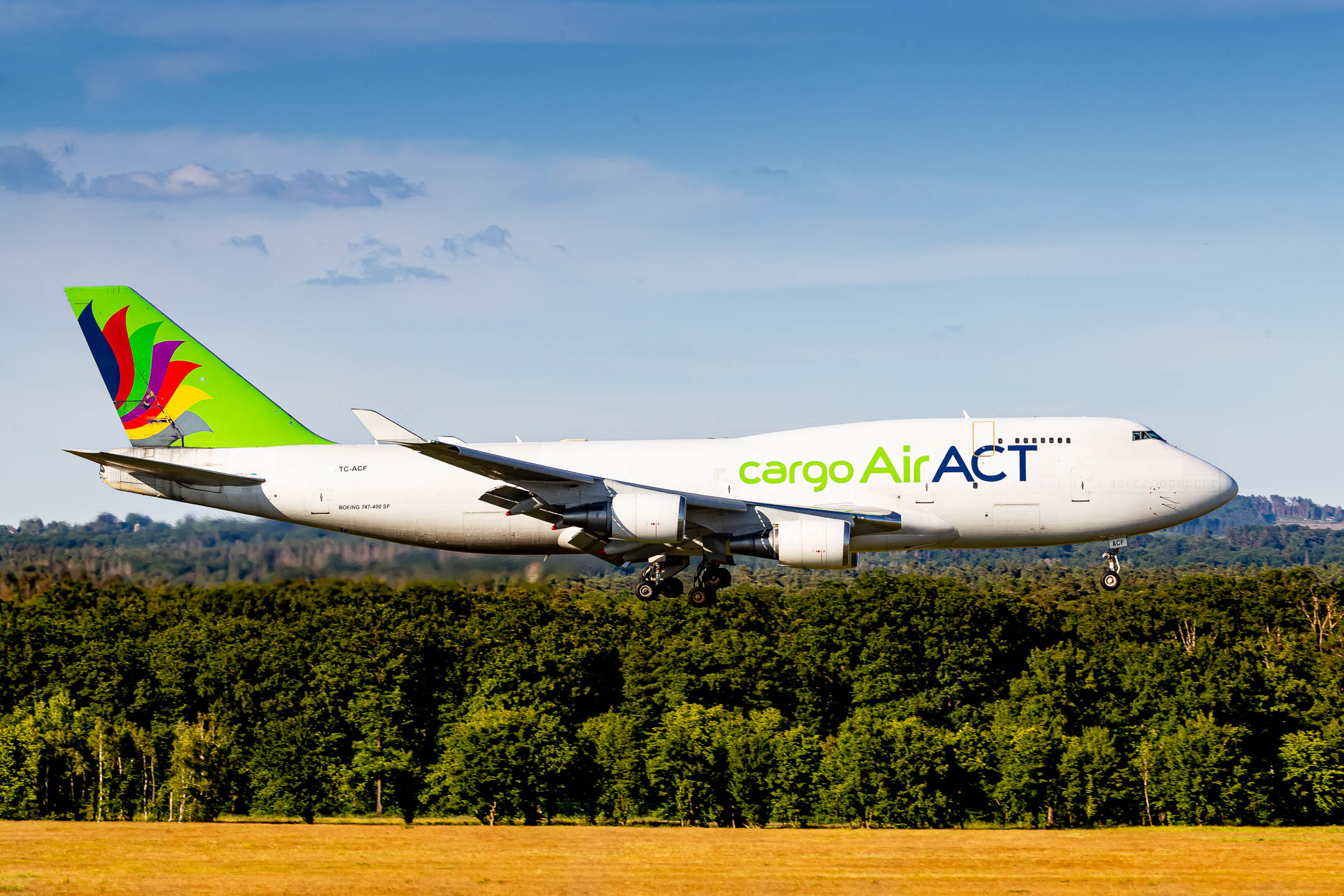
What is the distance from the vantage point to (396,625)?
9744 centimetres

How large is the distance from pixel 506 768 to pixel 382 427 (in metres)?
53.3

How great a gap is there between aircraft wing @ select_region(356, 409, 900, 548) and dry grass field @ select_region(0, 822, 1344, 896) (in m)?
19.2

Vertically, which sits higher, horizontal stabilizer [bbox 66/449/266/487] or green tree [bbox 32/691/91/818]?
horizontal stabilizer [bbox 66/449/266/487]

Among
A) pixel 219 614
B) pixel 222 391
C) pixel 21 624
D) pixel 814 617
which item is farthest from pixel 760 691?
pixel 222 391

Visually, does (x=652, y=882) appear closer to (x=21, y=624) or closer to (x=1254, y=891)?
(x=1254, y=891)

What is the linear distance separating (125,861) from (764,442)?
35.0m

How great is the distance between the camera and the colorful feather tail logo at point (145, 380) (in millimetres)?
46188

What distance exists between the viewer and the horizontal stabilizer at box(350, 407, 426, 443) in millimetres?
37031

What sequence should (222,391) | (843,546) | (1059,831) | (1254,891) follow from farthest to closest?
(1059,831) → (1254,891) → (222,391) → (843,546)

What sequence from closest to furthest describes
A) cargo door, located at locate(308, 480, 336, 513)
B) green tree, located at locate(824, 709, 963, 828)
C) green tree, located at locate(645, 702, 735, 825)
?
cargo door, located at locate(308, 480, 336, 513), green tree, located at locate(824, 709, 963, 828), green tree, located at locate(645, 702, 735, 825)

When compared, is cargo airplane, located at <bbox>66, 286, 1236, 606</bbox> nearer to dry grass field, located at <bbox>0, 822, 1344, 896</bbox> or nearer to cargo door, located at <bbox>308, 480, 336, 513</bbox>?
cargo door, located at <bbox>308, 480, 336, 513</bbox>

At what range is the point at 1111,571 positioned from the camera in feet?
134

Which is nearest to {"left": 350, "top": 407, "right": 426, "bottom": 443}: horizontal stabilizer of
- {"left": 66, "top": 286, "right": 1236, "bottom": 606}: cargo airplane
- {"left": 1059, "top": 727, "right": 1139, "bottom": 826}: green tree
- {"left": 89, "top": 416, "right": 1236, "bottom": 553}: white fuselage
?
{"left": 66, "top": 286, "right": 1236, "bottom": 606}: cargo airplane

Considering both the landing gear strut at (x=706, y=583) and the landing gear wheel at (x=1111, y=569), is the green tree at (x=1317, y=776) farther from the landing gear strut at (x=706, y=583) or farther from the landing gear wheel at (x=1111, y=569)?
the landing gear strut at (x=706, y=583)
